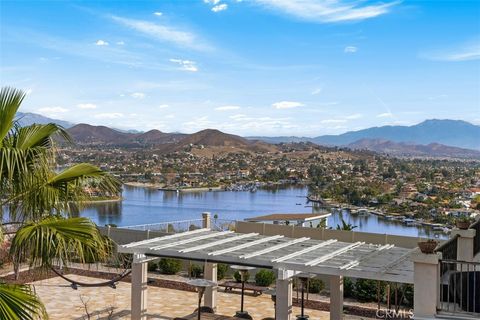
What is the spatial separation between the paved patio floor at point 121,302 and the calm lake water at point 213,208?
38.0 m

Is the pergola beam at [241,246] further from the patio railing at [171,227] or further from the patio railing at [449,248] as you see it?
the patio railing at [171,227]

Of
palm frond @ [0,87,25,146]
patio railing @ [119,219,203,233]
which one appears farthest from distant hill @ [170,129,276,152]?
palm frond @ [0,87,25,146]

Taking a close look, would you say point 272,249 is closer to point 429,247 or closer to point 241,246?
point 241,246

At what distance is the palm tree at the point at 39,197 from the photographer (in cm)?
491

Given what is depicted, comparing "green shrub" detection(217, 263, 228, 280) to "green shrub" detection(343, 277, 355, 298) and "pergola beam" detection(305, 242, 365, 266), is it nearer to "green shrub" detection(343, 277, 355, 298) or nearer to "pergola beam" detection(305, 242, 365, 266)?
"green shrub" detection(343, 277, 355, 298)

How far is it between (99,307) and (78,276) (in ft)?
12.5

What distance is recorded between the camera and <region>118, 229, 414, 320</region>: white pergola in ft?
31.0

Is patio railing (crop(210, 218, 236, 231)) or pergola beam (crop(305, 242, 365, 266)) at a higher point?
pergola beam (crop(305, 242, 365, 266))

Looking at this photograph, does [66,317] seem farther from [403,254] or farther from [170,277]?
[403,254]

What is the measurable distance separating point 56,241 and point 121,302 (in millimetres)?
9271

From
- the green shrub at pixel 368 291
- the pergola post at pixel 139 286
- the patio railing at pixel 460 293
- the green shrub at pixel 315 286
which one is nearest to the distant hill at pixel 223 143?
the green shrub at pixel 315 286

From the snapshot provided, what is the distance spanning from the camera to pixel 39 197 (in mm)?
5422

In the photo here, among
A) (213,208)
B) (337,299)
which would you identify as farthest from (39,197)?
(213,208)

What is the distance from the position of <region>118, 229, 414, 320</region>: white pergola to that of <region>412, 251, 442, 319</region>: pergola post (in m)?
1.78
